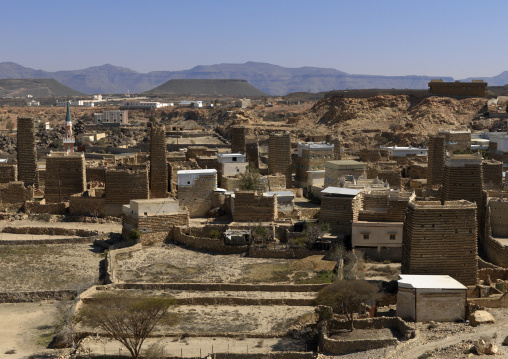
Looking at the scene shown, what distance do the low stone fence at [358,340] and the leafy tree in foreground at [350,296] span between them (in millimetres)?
434

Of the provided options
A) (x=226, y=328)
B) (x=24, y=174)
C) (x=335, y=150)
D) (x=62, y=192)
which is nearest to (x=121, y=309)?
(x=226, y=328)

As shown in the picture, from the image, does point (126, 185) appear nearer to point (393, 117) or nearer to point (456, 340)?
point (456, 340)

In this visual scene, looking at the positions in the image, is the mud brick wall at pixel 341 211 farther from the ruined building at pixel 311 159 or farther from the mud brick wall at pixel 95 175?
the mud brick wall at pixel 95 175

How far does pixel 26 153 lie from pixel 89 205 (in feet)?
25.1

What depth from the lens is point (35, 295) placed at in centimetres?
3288

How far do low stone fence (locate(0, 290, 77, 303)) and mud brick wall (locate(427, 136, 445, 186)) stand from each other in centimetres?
2485

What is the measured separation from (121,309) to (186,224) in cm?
1454

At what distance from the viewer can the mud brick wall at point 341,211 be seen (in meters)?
38.1

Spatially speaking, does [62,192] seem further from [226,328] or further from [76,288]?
[226,328]

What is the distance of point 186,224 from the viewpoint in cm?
4109

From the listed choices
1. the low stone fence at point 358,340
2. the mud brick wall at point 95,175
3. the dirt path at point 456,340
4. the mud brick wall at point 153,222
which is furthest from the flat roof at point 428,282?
the mud brick wall at point 95,175

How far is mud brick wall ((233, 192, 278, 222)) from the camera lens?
41.6 m

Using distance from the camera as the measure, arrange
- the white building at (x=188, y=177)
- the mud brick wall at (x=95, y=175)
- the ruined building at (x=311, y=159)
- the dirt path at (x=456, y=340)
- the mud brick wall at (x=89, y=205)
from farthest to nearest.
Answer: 1. the ruined building at (x=311, y=159)
2. the mud brick wall at (x=95, y=175)
3. the mud brick wall at (x=89, y=205)
4. the white building at (x=188, y=177)
5. the dirt path at (x=456, y=340)

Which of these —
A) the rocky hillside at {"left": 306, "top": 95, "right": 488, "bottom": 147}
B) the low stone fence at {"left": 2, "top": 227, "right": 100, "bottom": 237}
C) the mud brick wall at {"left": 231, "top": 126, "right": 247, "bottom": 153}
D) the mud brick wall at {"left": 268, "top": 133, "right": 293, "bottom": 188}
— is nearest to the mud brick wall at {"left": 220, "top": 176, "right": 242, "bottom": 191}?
the mud brick wall at {"left": 268, "top": 133, "right": 293, "bottom": 188}
